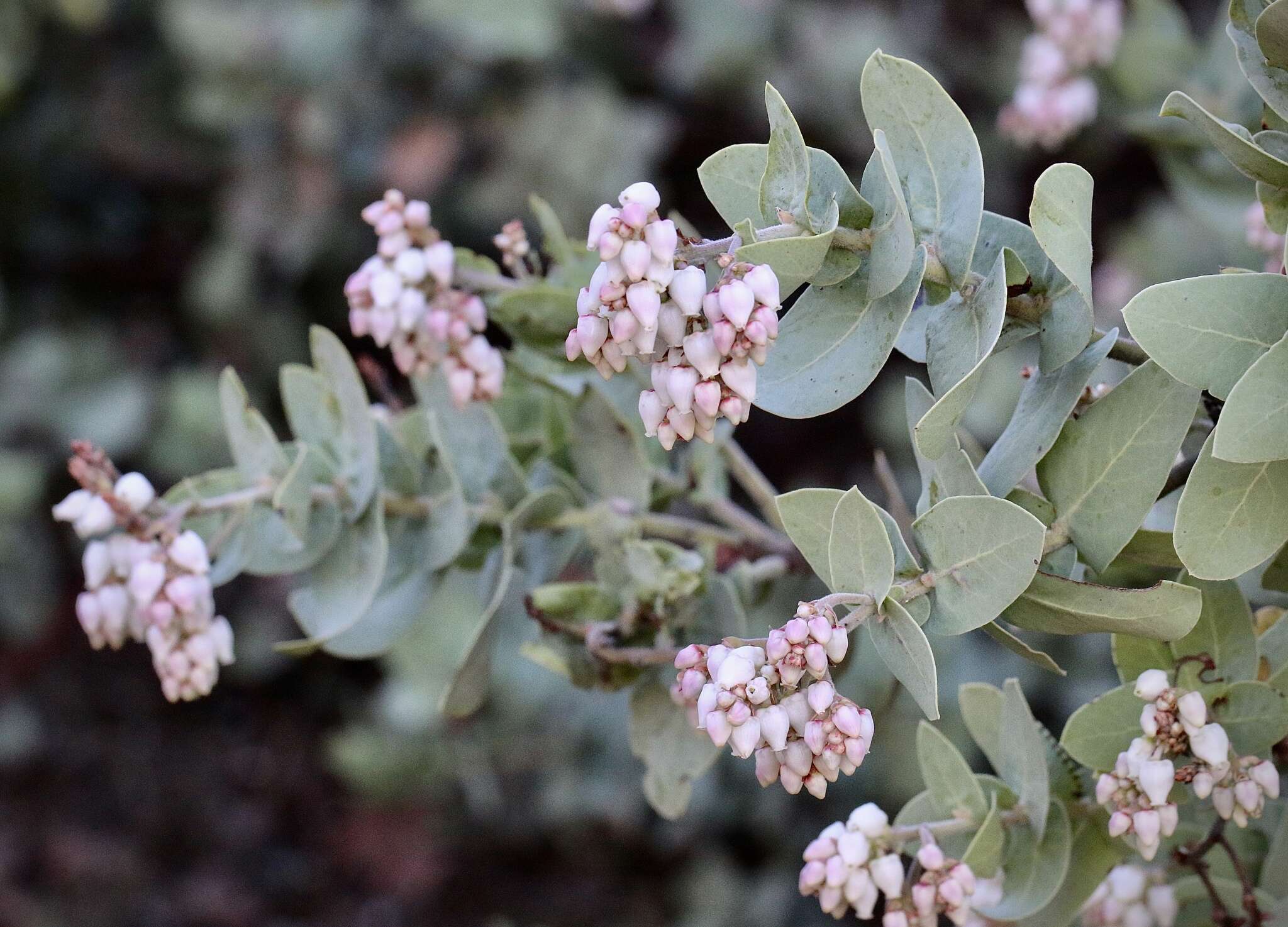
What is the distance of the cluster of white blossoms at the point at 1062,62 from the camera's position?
1.20 metres

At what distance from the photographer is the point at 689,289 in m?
0.39

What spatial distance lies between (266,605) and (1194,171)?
152 centimetres

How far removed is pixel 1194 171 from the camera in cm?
92

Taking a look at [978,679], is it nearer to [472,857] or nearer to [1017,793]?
[1017,793]

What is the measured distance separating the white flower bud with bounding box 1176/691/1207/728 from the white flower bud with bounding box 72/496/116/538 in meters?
0.45

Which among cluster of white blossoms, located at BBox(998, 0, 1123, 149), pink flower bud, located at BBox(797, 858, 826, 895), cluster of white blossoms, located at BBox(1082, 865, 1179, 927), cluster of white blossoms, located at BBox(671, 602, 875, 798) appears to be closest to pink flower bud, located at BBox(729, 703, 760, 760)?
cluster of white blossoms, located at BBox(671, 602, 875, 798)

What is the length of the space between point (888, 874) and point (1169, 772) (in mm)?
103

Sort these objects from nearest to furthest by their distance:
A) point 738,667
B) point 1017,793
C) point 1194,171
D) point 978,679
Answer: point 738,667, point 1017,793, point 1194,171, point 978,679

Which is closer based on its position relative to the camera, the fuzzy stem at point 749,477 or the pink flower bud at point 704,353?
the pink flower bud at point 704,353

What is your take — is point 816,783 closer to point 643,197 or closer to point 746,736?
point 746,736

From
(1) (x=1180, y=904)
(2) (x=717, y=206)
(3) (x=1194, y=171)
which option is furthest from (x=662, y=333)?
(3) (x=1194, y=171)

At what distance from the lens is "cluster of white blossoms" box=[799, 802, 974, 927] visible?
1.51 ft

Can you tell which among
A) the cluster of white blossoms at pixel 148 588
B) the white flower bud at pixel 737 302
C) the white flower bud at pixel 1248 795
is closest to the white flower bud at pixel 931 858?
the white flower bud at pixel 1248 795

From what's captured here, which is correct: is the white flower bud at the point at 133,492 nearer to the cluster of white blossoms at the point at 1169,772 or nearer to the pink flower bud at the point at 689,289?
the pink flower bud at the point at 689,289
